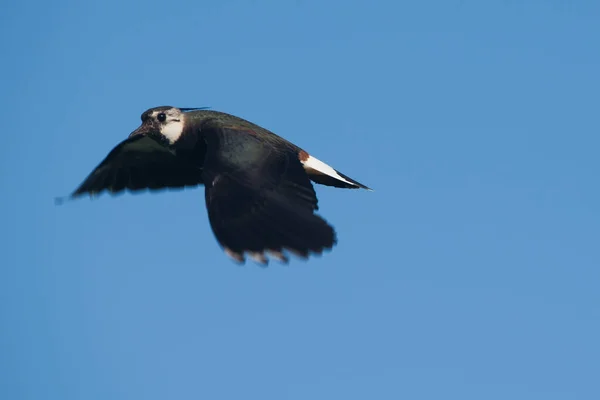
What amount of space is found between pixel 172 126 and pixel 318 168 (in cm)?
190

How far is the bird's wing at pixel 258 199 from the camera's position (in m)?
10.9

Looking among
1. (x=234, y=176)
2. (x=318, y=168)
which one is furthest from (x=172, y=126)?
(x=234, y=176)

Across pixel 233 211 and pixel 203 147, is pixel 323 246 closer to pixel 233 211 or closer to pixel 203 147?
pixel 233 211

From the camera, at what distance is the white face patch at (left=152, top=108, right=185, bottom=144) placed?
45.2 feet

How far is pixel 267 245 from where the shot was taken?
35.7 feet

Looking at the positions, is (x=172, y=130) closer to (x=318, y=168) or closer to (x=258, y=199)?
(x=318, y=168)

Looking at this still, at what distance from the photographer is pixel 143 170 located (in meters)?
14.3

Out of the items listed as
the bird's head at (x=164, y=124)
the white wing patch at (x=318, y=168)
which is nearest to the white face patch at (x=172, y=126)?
the bird's head at (x=164, y=124)

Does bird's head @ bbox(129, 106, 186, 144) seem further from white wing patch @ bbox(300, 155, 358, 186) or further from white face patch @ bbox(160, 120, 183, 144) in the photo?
white wing patch @ bbox(300, 155, 358, 186)

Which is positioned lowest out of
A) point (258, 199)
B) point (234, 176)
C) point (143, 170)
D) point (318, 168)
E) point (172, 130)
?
point (258, 199)

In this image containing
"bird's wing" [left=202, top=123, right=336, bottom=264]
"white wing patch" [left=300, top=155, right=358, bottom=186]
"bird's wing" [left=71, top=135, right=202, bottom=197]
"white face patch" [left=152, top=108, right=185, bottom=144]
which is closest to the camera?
"bird's wing" [left=202, top=123, right=336, bottom=264]

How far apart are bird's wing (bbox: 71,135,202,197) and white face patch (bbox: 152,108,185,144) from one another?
0.31 metres

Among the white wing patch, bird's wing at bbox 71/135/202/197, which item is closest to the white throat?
bird's wing at bbox 71/135/202/197

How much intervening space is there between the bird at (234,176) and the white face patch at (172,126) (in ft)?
0.04
